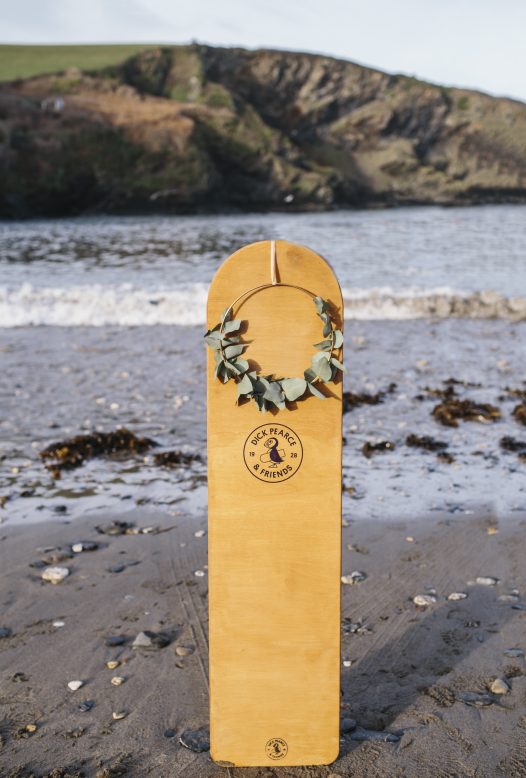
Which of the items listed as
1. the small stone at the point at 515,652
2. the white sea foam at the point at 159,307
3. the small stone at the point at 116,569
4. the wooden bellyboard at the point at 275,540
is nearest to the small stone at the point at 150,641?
the small stone at the point at 116,569

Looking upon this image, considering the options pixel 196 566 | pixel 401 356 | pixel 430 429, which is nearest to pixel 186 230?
pixel 401 356

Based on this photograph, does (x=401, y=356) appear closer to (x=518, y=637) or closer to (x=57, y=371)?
(x=57, y=371)

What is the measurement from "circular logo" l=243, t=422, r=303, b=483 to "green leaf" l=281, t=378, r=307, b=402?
0.14m

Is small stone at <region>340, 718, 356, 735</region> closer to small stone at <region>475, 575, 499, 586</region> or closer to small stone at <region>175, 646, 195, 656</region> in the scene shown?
small stone at <region>175, 646, 195, 656</region>

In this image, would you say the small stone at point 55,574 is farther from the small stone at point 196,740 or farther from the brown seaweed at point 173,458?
the brown seaweed at point 173,458

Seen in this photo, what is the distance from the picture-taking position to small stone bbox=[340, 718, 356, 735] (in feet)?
10.00

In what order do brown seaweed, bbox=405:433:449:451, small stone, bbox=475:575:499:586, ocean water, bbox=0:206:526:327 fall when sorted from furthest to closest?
1. ocean water, bbox=0:206:526:327
2. brown seaweed, bbox=405:433:449:451
3. small stone, bbox=475:575:499:586

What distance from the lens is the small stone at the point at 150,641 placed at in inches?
143

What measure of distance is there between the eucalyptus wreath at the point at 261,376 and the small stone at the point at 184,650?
1.55 meters

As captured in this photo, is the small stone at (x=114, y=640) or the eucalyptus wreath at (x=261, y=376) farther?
the small stone at (x=114, y=640)

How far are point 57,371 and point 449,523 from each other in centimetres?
598

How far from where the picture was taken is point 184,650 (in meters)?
3.63

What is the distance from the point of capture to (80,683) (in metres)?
3.36

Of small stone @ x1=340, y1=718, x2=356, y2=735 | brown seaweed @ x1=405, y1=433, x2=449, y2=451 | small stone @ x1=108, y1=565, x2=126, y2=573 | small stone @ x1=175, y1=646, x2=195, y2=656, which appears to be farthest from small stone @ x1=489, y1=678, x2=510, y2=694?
brown seaweed @ x1=405, y1=433, x2=449, y2=451
